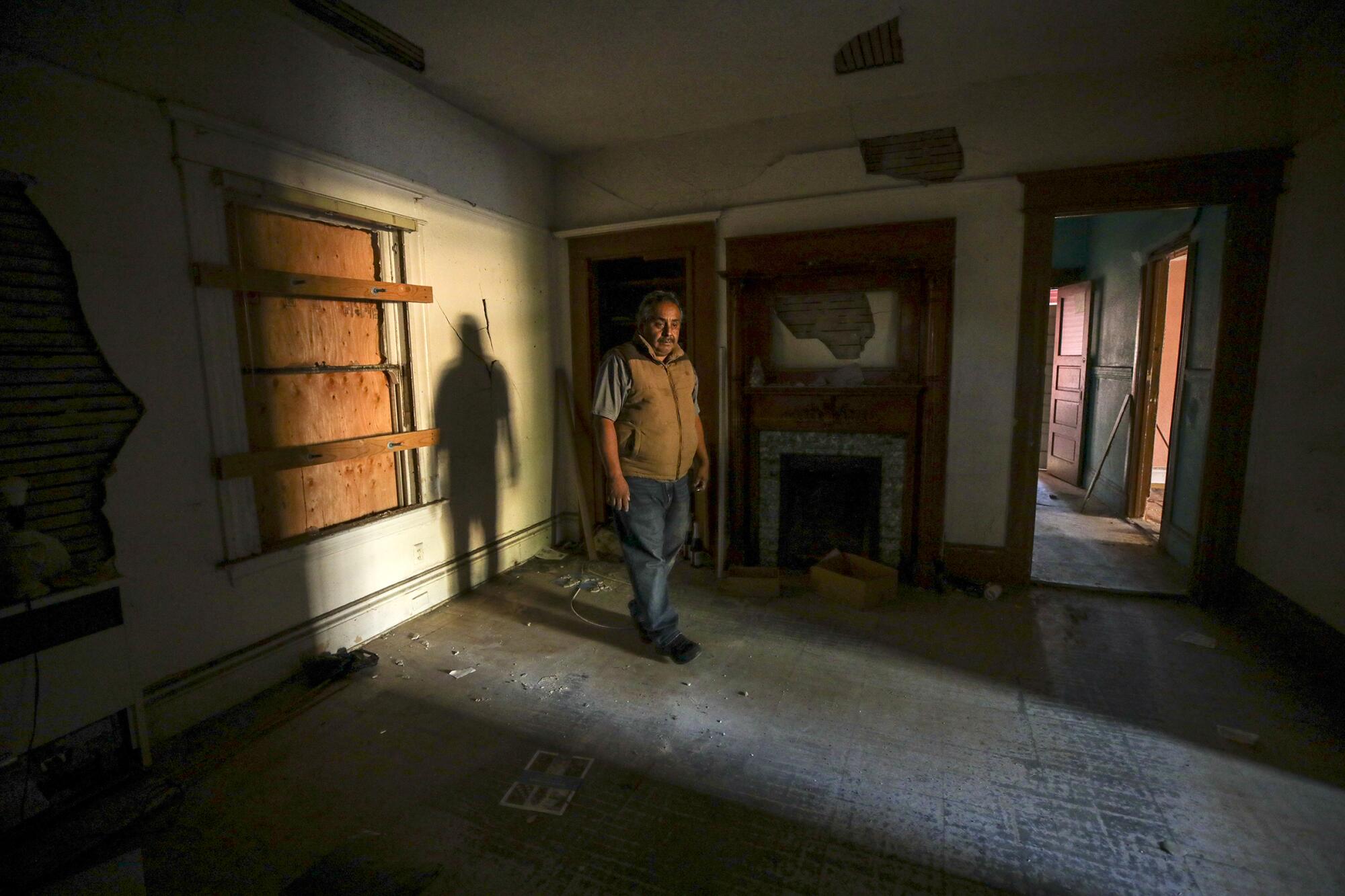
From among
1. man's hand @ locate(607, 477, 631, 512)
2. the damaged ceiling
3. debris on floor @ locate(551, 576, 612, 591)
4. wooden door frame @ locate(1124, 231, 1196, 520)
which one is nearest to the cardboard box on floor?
debris on floor @ locate(551, 576, 612, 591)

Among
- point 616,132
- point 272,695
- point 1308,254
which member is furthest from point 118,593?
point 1308,254

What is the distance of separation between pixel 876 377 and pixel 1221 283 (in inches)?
66.1

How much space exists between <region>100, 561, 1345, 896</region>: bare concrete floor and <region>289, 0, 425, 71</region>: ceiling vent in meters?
2.69

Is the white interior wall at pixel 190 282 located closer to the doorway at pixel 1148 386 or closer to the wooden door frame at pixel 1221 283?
the wooden door frame at pixel 1221 283

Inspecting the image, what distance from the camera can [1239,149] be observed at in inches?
112

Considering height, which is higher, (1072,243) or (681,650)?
(1072,243)

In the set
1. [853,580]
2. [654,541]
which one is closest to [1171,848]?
[853,580]

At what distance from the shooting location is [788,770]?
76.1 inches

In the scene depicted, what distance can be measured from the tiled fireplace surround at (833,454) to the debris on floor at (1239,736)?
160cm

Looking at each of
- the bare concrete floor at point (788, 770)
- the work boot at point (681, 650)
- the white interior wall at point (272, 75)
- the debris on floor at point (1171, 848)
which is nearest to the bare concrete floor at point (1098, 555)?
the bare concrete floor at point (788, 770)

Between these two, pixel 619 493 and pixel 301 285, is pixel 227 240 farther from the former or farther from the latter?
pixel 619 493

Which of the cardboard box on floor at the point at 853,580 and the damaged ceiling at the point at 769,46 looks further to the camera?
the cardboard box on floor at the point at 853,580

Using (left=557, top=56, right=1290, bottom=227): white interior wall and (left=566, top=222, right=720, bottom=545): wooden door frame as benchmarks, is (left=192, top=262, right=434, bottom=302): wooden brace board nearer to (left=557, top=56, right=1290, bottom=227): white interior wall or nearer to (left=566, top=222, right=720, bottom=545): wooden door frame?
(left=566, top=222, right=720, bottom=545): wooden door frame

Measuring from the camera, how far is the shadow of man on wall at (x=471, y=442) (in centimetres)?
335
